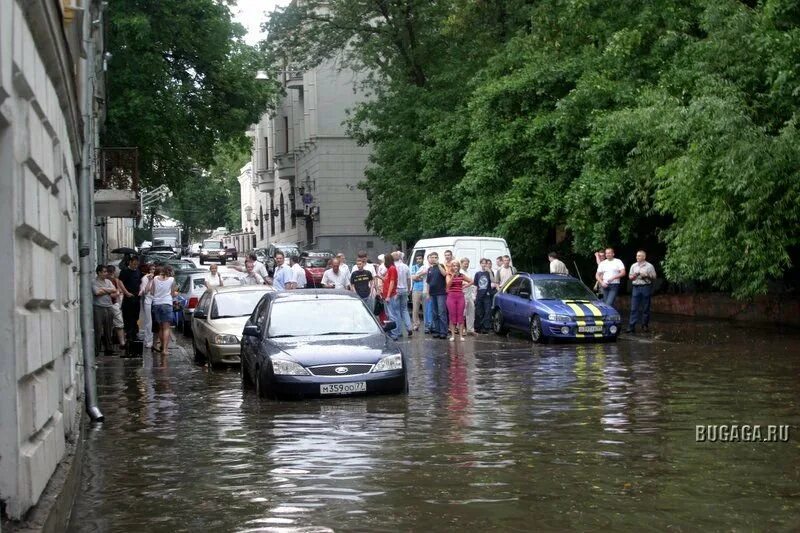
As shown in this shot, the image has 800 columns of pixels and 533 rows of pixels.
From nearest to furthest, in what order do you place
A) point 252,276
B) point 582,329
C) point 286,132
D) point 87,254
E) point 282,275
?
1. point 87,254
2. point 582,329
3. point 282,275
4. point 252,276
5. point 286,132

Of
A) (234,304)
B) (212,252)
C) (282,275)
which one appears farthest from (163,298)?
(212,252)

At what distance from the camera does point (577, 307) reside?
79.3 feet

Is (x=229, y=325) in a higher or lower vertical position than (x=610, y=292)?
lower

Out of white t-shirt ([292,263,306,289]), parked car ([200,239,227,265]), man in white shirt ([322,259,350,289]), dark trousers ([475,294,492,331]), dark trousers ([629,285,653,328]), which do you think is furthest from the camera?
parked car ([200,239,227,265])

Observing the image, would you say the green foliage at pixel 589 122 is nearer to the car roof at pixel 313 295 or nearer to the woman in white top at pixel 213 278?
the car roof at pixel 313 295

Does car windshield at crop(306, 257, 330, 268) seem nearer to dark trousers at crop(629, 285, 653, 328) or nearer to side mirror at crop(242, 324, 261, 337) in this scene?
dark trousers at crop(629, 285, 653, 328)

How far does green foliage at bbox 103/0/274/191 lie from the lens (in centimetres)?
3909

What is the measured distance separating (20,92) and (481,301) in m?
22.1

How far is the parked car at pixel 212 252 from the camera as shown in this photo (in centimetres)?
8175

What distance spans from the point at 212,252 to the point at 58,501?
77.4 metres

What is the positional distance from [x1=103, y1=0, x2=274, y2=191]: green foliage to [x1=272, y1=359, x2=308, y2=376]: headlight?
25.3m

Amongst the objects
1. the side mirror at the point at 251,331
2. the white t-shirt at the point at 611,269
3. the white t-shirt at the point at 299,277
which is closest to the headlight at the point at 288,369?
the side mirror at the point at 251,331

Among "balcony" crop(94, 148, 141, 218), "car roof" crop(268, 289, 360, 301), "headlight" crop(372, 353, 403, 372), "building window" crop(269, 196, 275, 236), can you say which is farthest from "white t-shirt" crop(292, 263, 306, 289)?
"building window" crop(269, 196, 275, 236)

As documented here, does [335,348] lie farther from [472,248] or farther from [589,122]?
[472,248]
